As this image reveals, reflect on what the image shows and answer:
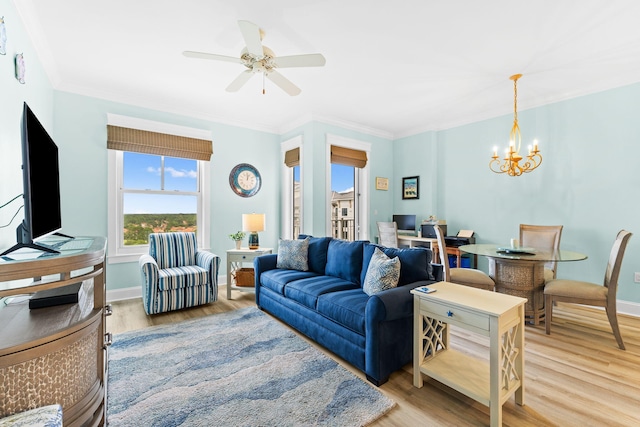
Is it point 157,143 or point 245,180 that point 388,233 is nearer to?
point 245,180

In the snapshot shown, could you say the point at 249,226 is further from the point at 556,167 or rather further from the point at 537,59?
the point at 556,167

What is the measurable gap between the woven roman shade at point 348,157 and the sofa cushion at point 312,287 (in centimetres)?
243

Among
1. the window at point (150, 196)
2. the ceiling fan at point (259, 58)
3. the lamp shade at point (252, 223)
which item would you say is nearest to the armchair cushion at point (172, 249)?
the window at point (150, 196)

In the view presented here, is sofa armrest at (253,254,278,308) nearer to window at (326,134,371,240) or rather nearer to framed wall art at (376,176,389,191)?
window at (326,134,371,240)

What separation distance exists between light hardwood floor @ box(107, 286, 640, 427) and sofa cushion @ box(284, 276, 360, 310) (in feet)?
1.65

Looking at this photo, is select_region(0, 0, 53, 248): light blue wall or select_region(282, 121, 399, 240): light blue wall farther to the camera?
select_region(282, 121, 399, 240): light blue wall

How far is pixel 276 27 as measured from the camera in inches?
94.7

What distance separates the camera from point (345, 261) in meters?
2.97

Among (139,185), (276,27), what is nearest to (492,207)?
(276,27)

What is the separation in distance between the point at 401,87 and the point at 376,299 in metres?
2.80

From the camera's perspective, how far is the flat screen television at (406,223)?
5.23 metres

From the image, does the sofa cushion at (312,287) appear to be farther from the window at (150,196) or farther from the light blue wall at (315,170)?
the window at (150,196)

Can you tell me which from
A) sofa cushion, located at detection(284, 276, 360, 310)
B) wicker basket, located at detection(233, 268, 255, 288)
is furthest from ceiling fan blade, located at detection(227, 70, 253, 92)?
wicker basket, located at detection(233, 268, 255, 288)

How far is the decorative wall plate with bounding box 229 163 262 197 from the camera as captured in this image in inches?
187
